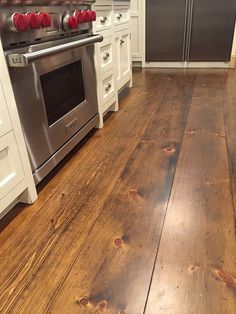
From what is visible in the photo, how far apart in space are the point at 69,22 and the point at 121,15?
1.01 metres

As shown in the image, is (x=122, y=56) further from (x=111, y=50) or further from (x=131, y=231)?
(x=131, y=231)

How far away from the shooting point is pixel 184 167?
1.28 meters

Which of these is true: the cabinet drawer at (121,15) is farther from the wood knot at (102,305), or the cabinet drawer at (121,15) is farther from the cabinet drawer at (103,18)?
the wood knot at (102,305)

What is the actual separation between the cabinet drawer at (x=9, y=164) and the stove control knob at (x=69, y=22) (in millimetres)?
562

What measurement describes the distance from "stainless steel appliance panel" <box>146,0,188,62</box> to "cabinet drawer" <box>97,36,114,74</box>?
1.47 meters

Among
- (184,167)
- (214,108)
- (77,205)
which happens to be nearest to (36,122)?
(77,205)

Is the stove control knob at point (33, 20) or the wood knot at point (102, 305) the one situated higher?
the stove control knob at point (33, 20)

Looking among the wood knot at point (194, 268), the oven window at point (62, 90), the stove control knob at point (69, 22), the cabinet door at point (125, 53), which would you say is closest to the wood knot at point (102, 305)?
the wood knot at point (194, 268)

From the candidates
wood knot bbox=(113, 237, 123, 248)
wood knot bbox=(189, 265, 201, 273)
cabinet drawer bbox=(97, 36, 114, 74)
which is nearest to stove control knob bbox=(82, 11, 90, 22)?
cabinet drawer bbox=(97, 36, 114, 74)

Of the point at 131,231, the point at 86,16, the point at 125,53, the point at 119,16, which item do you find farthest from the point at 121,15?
the point at 131,231

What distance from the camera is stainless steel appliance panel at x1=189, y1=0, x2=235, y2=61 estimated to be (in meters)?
2.82

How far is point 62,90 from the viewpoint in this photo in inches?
49.9

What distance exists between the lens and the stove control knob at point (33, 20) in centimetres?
89

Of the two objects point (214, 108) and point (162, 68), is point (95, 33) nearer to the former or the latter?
point (214, 108)
